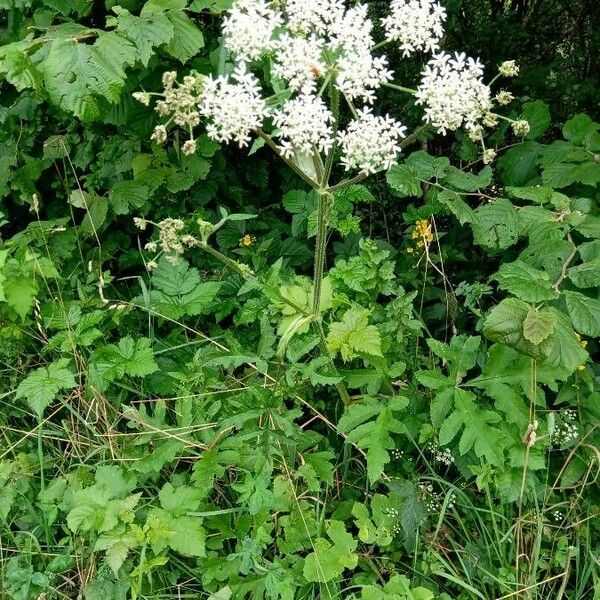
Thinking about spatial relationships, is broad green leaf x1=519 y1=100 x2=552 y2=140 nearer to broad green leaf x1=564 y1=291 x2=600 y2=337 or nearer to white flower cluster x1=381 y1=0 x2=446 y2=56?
broad green leaf x1=564 y1=291 x2=600 y2=337

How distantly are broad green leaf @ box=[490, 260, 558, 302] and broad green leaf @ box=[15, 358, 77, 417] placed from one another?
162 cm

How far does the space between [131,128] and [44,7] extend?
1.94 feet

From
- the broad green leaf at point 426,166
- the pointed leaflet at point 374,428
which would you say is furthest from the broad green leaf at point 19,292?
the broad green leaf at point 426,166

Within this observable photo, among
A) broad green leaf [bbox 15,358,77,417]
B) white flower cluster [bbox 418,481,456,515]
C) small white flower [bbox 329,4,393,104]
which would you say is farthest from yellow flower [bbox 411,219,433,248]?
broad green leaf [bbox 15,358,77,417]

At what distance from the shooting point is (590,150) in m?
2.73

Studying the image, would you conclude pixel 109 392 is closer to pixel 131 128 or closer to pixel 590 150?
pixel 131 128

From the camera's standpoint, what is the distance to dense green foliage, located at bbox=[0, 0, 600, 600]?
2.30m

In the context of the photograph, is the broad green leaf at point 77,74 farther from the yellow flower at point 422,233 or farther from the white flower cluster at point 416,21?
the yellow flower at point 422,233

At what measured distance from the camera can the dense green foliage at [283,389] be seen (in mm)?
2303

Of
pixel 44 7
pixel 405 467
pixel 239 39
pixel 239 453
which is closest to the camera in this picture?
pixel 239 39

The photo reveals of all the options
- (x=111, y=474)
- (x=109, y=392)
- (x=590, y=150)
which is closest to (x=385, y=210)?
(x=590, y=150)

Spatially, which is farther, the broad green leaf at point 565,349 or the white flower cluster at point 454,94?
the broad green leaf at point 565,349

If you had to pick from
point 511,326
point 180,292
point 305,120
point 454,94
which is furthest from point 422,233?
point 305,120

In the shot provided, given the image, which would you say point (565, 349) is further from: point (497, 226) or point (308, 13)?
point (308, 13)
